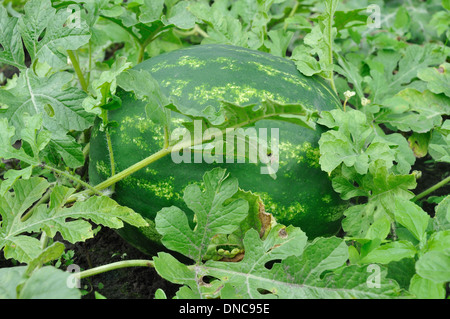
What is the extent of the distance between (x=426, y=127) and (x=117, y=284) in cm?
152

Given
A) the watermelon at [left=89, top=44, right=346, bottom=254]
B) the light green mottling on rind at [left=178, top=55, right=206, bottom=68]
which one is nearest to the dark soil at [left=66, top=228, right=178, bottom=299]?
the watermelon at [left=89, top=44, right=346, bottom=254]

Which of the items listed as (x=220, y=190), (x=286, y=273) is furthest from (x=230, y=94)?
(x=286, y=273)

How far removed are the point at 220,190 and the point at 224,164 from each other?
129 millimetres

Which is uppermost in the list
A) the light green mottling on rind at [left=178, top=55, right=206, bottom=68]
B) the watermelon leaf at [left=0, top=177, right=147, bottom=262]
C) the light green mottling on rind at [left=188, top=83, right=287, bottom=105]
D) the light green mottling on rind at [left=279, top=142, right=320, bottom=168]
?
the light green mottling on rind at [left=178, top=55, right=206, bottom=68]

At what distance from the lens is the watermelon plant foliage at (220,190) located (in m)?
1.29

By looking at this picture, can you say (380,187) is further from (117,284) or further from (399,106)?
(117,284)

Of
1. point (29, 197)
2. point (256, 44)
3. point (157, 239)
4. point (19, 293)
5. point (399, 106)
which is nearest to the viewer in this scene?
point (19, 293)

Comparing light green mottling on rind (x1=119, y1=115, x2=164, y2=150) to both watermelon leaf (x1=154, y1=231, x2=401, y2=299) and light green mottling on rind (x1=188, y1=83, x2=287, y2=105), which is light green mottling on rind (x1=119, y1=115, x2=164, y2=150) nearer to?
light green mottling on rind (x1=188, y1=83, x2=287, y2=105)

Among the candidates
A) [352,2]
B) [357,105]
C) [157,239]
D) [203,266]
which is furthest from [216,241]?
[352,2]

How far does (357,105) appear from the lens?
7.14 feet

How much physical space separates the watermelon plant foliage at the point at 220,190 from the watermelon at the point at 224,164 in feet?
0.18

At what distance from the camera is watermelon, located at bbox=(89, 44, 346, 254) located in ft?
5.19

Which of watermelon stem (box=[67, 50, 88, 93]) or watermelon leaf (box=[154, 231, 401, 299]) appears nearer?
watermelon leaf (box=[154, 231, 401, 299])

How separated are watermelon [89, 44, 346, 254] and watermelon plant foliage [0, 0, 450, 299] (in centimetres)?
5
